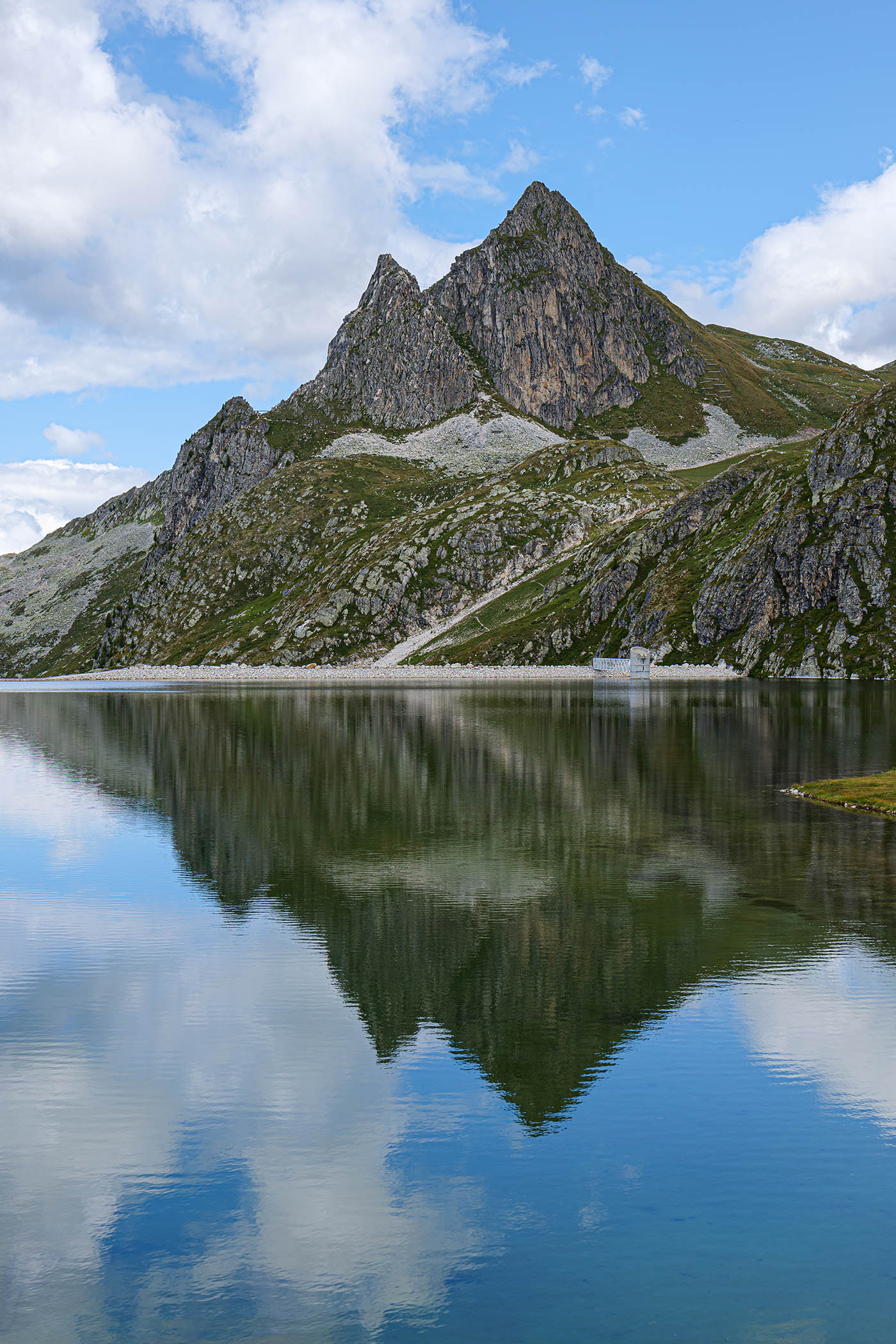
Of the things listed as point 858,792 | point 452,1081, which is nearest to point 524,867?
point 452,1081

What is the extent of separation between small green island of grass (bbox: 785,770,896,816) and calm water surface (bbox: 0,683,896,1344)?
2889 mm

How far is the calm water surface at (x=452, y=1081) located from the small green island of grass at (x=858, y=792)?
289 centimetres

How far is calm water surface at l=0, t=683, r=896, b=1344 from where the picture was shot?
13406mm

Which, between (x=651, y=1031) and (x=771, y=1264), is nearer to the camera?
(x=771, y=1264)

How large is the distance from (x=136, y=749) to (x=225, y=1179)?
247 ft

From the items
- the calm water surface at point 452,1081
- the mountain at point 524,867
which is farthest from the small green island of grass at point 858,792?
the calm water surface at point 452,1081

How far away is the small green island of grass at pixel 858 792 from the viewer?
166 feet

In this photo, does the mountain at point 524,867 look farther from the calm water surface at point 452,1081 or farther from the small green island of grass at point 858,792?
the small green island of grass at point 858,792

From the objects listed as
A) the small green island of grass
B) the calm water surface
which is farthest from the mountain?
the small green island of grass

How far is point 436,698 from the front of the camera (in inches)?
6437

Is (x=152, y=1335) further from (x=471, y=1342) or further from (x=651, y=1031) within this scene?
(x=651, y=1031)

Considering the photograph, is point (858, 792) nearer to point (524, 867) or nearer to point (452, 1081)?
point (524, 867)

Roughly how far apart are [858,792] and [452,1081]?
130 feet

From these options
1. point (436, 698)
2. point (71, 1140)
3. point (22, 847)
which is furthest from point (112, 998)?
point (436, 698)
